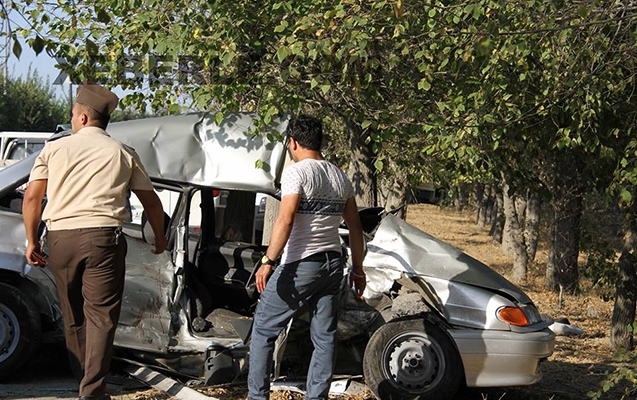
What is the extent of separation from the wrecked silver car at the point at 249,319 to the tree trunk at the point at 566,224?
944cm

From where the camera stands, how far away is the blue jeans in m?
5.70

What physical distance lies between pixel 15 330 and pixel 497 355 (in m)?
3.51

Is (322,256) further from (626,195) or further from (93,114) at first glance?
(626,195)

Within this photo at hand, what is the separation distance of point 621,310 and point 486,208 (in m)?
39.3

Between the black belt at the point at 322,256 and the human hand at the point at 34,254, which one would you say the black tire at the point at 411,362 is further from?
the human hand at the point at 34,254

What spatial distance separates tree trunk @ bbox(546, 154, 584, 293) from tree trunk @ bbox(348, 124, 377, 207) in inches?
191

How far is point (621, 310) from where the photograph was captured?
38.1ft

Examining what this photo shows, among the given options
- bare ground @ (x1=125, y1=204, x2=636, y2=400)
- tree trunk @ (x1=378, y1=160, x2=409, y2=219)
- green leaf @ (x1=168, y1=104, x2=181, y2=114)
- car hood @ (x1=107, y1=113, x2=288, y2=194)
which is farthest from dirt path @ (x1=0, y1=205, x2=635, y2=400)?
tree trunk @ (x1=378, y1=160, x2=409, y2=219)

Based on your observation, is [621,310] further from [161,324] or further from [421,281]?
[161,324]

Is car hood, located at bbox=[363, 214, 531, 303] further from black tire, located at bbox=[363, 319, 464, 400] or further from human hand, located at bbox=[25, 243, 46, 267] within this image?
human hand, located at bbox=[25, 243, 46, 267]

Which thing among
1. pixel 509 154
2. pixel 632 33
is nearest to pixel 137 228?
pixel 632 33

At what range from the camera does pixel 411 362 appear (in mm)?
6887

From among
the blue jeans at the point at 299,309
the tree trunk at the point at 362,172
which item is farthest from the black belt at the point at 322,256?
the tree trunk at the point at 362,172

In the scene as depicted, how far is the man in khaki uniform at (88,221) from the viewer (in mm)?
5449
